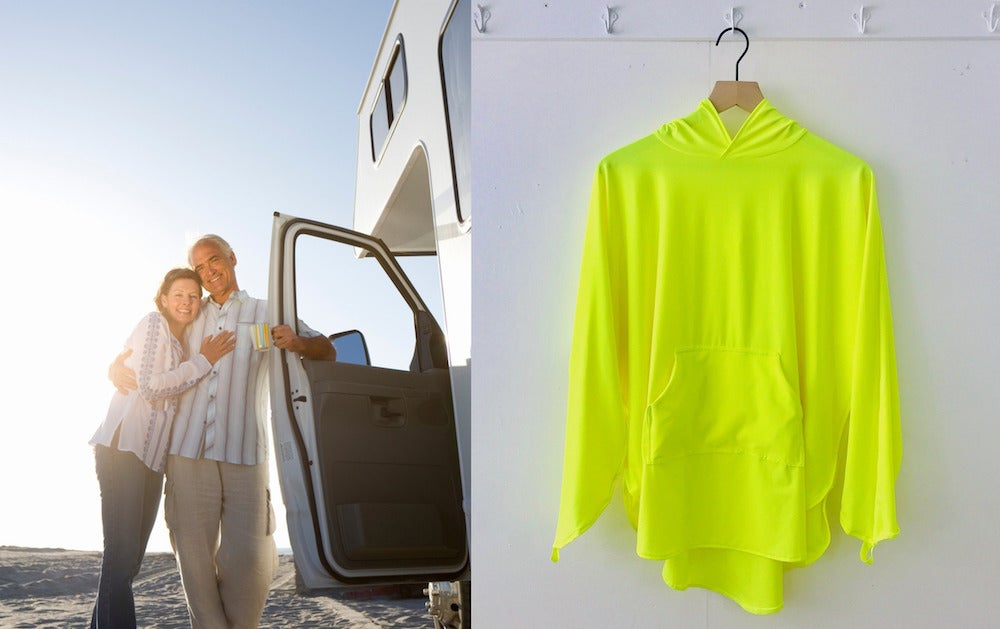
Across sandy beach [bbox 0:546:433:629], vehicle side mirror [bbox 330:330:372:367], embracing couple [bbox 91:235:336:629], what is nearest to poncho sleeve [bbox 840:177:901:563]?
embracing couple [bbox 91:235:336:629]

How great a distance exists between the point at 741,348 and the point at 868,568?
0.58m

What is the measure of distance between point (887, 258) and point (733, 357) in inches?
17.6

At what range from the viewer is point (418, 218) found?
4.57 meters

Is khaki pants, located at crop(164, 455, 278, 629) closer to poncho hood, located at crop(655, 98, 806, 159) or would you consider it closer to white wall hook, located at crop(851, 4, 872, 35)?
poncho hood, located at crop(655, 98, 806, 159)

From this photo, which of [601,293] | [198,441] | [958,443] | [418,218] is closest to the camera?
[601,293]

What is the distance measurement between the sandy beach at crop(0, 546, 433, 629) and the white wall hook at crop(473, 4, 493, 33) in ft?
10.3

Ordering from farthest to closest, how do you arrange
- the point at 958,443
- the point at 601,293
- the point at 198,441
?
the point at 198,441
the point at 958,443
the point at 601,293

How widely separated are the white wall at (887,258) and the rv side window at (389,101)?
1.81 meters

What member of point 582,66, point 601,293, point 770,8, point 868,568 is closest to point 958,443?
point 868,568

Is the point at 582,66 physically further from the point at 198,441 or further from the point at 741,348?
the point at 198,441

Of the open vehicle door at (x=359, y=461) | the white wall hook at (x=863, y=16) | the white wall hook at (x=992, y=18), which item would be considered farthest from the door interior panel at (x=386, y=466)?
the white wall hook at (x=992, y=18)

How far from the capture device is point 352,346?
13.0 ft

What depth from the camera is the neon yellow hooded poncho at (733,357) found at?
1.84 metres

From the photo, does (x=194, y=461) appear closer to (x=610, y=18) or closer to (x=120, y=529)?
(x=120, y=529)
